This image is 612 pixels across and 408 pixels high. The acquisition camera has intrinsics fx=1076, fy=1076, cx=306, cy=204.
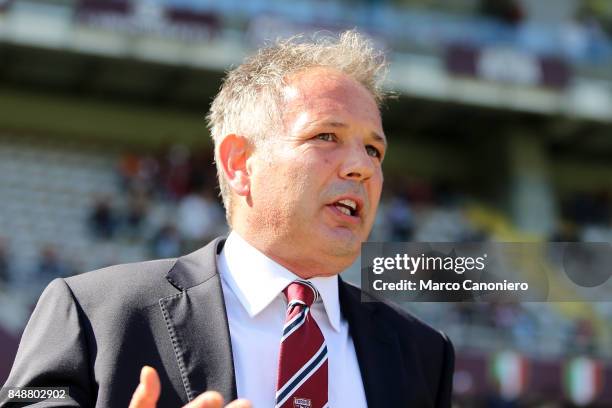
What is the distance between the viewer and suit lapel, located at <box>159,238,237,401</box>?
2.18 m

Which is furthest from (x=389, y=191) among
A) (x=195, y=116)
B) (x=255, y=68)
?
(x=255, y=68)

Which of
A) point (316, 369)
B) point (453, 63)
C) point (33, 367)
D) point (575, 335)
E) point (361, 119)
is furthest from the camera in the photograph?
point (453, 63)

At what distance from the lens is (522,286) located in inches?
93.0

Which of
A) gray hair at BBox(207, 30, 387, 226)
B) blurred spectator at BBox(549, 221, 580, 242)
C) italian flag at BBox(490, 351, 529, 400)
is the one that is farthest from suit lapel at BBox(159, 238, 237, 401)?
blurred spectator at BBox(549, 221, 580, 242)

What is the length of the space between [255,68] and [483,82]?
17632 mm

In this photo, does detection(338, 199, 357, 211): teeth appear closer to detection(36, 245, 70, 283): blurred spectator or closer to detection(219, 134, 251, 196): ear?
detection(219, 134, 251, 196): ear

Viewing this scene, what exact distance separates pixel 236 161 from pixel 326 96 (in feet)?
0.94

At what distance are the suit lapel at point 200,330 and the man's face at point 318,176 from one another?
16cm

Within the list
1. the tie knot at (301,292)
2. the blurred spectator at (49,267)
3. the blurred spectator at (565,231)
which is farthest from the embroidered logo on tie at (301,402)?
the blurred spectator at (565,231)

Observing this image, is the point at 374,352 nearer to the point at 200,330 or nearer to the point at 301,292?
the point at 301,292

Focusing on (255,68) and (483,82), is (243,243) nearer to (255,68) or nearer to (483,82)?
(255,68)

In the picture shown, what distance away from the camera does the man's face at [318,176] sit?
2.35 m

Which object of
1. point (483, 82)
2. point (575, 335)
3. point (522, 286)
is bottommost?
point (575, 335)

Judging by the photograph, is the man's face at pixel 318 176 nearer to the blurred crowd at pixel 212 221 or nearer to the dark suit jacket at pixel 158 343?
the dark suit jacket at pixel 158 343
